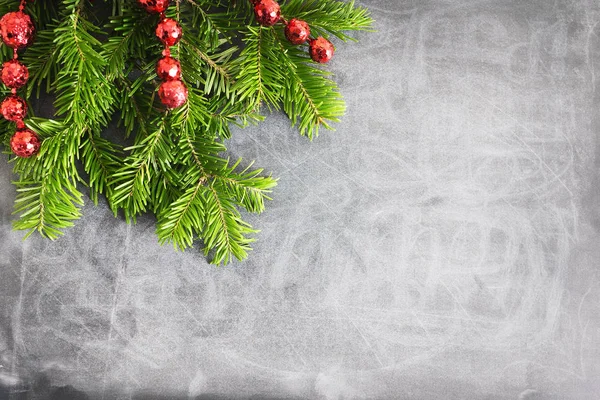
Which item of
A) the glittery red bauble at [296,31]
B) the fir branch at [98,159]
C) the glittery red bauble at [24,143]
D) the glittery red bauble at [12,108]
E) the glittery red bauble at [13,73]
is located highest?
the glittery red bauble at [296,31]

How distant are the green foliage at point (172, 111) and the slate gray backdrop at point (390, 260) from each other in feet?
0.24

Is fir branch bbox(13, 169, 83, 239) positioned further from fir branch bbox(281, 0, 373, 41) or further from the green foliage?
fir branch bbox(281, 0, 373, 41)

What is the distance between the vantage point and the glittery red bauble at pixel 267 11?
743mm

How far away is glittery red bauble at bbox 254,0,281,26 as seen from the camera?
2.44ft

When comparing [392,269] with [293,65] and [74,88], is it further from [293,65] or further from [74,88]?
[74,88]

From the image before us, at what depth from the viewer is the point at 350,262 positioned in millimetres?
924

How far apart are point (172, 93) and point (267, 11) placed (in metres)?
0.17

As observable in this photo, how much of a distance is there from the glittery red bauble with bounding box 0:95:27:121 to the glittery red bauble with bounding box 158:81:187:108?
0.21 meters

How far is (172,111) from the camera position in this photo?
2.60 feet

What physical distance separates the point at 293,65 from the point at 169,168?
0.78ft

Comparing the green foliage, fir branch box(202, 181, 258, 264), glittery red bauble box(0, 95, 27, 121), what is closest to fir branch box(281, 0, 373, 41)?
the green foliage

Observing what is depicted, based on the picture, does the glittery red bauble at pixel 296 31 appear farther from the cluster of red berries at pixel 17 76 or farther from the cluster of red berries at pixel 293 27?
the cluster of red berries at pixel 17 76

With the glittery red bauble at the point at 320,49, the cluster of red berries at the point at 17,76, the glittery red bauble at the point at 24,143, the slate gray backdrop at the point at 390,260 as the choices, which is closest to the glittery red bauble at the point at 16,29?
the cluster of red berries at the point at 17,76

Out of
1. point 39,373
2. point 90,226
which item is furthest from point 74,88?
point 39,373
